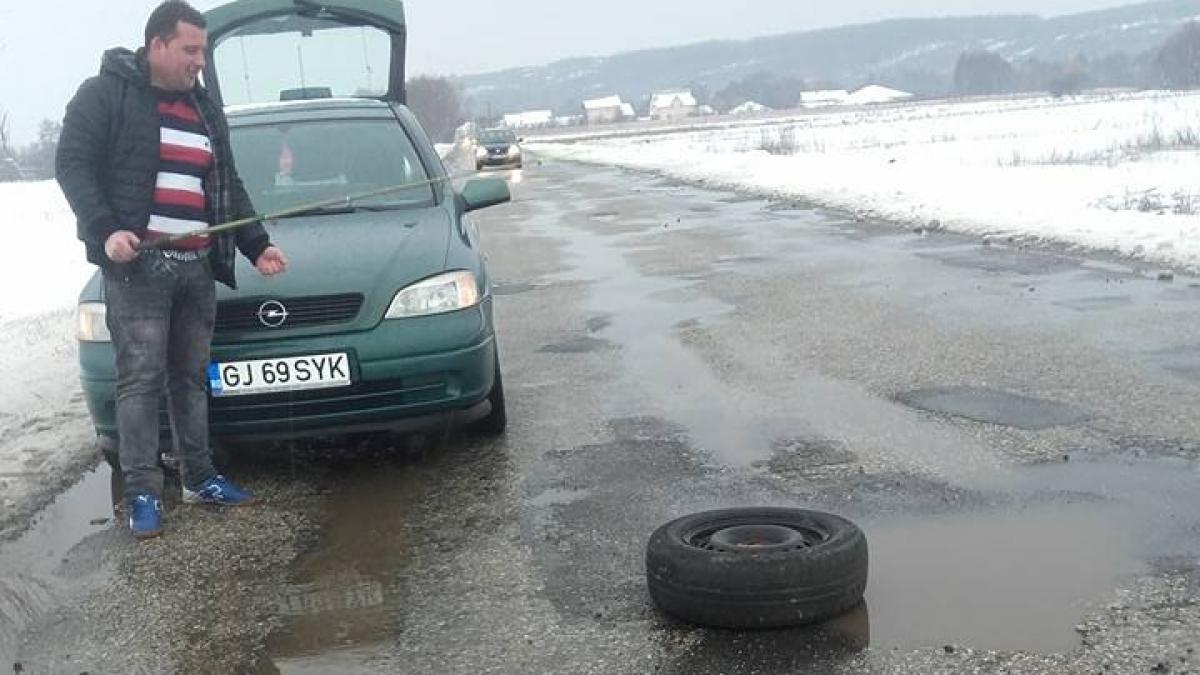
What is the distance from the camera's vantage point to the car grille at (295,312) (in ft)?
15.3

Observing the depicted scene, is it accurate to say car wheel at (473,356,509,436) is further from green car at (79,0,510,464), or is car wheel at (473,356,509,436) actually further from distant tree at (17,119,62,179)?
distant tree at (17,119,62,179)

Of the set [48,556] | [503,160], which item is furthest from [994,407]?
[503,160]

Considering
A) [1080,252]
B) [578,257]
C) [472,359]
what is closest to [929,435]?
[472,359]

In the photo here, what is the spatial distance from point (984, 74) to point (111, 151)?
644ft

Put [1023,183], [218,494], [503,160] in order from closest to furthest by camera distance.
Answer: [218,494], [1023,183], [503,160]

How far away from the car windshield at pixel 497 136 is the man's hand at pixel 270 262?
130 feet

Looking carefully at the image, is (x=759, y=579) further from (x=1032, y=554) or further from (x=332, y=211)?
(x=332, y=211)

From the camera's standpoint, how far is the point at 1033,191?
16062mm

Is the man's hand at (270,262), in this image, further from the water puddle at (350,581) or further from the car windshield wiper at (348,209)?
the car windshield wiper at (348,209)

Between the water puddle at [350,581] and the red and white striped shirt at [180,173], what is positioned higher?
the red and white striped shirt at [180,173]

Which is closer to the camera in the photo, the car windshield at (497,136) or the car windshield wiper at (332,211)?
the car windshield wiper at (332,211)

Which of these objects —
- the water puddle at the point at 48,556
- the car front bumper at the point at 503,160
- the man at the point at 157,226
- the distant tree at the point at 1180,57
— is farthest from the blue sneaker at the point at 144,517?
the distant tree at the point at 1180,57

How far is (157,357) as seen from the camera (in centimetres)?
431

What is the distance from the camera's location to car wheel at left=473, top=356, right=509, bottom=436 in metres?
5.38
